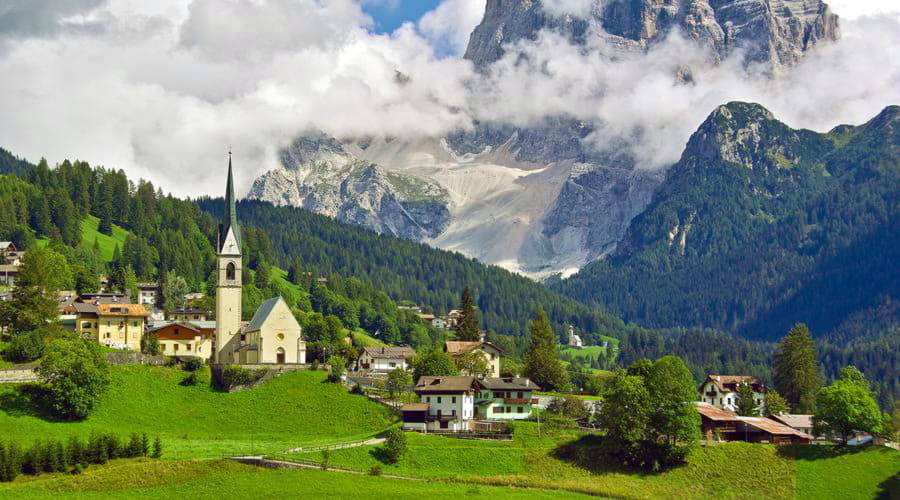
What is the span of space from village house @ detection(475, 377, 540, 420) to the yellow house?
42.8 metres

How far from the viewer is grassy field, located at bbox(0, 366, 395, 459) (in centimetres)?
10325

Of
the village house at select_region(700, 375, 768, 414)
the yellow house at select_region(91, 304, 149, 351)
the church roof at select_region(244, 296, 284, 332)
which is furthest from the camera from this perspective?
the village house at select_region(700, 375, 768, 414)

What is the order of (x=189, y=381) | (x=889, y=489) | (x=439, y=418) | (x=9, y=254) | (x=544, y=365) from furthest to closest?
(x=9, y=254) → (x=544, y=365) → (x=189, y=381) → (x=439, y=418) → (x=889, y=489)

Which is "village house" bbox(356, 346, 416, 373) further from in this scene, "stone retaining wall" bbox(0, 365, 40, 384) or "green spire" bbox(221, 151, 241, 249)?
"stone retaining wall" bbox(0, 365, 40, 384)

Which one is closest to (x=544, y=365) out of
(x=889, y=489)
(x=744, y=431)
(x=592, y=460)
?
(x=744, y=431)

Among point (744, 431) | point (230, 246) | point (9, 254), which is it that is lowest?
point (744, 431)

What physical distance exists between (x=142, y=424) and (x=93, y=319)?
119 ft

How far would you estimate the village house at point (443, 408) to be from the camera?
117625mm

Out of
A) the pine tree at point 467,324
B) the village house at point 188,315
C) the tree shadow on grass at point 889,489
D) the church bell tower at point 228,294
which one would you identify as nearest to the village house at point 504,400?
the church bell tower at point 228,294

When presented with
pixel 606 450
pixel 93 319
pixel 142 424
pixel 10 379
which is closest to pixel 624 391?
pixel 606 450

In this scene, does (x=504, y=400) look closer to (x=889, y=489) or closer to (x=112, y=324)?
(x=889, y=489)

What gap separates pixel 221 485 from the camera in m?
91.4

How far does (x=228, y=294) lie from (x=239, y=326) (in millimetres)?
3983

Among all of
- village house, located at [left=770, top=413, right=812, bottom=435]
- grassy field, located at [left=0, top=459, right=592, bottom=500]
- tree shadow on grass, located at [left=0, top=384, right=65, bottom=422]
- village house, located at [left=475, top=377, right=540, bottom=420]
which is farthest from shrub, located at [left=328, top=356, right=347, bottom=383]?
village house, located at [left=770, top=413, right=812, bottom=435]
